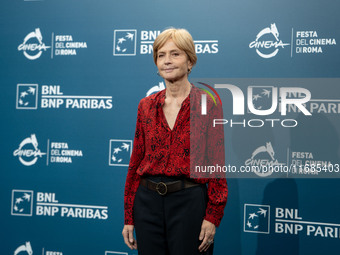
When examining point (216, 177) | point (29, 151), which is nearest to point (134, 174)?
point (216, 177)

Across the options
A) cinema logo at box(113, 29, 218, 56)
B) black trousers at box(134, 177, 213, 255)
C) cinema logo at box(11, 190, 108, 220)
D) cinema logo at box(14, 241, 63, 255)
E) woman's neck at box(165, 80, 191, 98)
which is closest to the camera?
black trousers at box(134, 177, 213, 255)

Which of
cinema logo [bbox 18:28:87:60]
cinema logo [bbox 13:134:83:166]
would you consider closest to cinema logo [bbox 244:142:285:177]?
cinema logo [bbox 13:134:83:166]

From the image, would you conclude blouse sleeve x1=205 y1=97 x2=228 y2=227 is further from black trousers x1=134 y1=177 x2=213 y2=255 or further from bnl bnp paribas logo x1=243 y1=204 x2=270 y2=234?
bnl bnp paribas logo x1=243 y1=204 x2=270 y2=234

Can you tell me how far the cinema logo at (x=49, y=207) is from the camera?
2.92 m

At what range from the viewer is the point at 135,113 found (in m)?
2.86

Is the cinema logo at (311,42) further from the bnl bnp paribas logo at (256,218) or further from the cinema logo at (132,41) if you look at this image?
the bnl bnp paribas logo at (256,218)

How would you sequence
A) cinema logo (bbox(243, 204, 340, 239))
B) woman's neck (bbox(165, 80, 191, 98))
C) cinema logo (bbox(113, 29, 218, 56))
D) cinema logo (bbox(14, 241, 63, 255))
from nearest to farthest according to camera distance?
woman's neck (bbox(165, 80, 191, 98)), cinema logo (bbox(243, 204, 340, 239)), cinema logo (bbox(113, 29, 218, 56)), cinema logo (bbox(14, 241, 63, 255))

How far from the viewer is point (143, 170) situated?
1766 millimetres

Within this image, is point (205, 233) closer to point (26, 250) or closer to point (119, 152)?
point (119, 152)

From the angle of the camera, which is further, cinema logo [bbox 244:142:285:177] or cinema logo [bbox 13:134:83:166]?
cinema logo [bbox 13:134:83:166]

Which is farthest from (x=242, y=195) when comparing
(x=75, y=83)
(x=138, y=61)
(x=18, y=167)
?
(x=18, y=167)

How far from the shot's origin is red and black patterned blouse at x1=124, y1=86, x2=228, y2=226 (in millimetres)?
1689

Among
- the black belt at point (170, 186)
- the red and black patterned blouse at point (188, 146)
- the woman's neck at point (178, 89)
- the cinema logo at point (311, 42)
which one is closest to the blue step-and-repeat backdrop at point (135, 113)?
the cinema logo at point (311, 42)

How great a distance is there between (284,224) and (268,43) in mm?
1338
